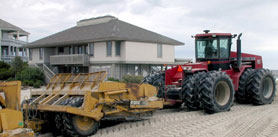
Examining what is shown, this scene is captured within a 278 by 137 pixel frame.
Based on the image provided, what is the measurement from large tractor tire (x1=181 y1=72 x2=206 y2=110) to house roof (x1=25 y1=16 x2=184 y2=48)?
17331 mm

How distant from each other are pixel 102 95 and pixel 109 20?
25.6 meters

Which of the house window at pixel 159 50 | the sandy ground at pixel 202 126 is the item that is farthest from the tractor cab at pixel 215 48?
the house window at pixel 159 50

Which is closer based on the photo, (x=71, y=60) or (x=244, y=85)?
(x=244, y=85)

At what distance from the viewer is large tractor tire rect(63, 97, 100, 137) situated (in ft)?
22.2

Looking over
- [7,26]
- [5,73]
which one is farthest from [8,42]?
[5,73]

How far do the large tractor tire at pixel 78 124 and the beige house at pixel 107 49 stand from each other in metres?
19.2

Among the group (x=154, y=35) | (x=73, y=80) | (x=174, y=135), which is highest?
(x=154, y=35)

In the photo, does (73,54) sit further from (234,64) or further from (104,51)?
(234,64)

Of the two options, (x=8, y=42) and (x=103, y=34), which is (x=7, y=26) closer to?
(x=8, y=42)

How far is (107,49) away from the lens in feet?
90.2

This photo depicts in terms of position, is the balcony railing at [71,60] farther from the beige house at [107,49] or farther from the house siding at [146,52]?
the house siding at [146,52]

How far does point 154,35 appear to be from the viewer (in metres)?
30.8

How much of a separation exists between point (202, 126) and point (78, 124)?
2929 mm

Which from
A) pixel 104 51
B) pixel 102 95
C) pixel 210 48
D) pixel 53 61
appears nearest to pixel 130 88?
pixel 102 95
